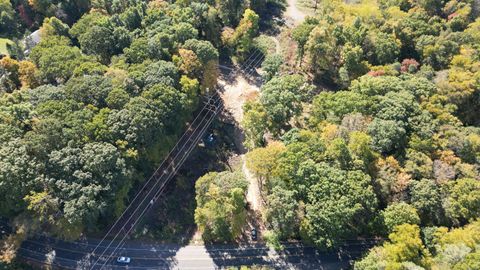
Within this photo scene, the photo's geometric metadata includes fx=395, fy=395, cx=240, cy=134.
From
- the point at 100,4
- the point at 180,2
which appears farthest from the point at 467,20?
the point at 100,4

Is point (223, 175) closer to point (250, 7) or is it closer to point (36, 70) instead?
point (36, 70)

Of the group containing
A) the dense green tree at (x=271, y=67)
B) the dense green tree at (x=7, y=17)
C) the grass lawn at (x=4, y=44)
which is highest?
the dense green tree at (x=7, y=17)

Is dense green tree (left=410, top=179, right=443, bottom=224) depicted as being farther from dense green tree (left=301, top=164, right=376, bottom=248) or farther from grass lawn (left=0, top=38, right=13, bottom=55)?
grass lawn (left=0, top=38, right=13, bottom=55)

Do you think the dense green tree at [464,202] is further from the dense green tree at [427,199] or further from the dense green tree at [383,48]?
Result: the dense green tree at [383,48]

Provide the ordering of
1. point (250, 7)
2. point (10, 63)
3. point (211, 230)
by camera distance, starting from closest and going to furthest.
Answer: point (211, 230) < point (10, 63) < point (250, 7)

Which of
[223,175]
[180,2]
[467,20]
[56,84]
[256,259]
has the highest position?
[180,2]

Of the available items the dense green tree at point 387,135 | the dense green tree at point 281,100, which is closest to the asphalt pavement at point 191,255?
the dense green tree at point 387,135

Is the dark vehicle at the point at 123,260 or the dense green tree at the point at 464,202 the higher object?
the dark vehicle at the point at 123,260

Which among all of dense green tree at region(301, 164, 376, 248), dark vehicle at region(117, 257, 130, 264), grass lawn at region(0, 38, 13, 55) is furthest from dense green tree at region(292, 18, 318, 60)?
grass lawn at region(0, 38, 13, 55)
